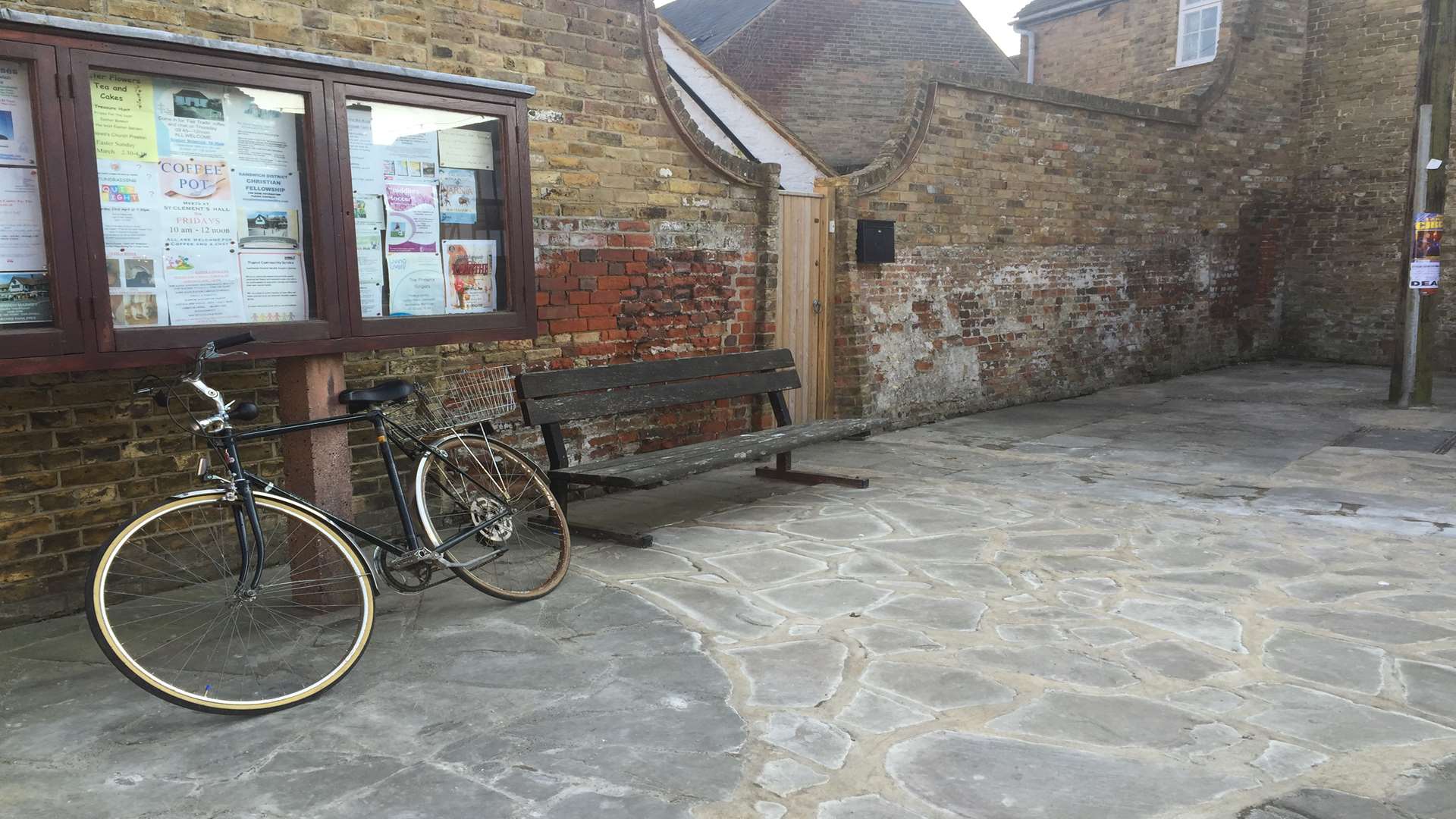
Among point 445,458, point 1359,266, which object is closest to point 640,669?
point 445,458

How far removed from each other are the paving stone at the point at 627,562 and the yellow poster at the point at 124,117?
240 centimetres

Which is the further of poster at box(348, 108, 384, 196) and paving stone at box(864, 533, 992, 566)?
paving stone at box(864, 533, 992, 566)

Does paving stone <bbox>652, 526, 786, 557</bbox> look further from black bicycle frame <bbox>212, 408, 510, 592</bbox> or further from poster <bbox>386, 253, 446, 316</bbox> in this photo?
poster <bbox>386, 253, 446, 316</bbox>

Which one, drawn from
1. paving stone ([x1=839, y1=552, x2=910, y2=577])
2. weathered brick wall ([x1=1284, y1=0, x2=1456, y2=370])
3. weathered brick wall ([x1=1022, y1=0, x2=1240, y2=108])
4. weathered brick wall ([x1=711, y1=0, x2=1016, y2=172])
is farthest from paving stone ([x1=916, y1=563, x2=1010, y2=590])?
weathered brick wall ([x1=711, y1=0, x2=1016, y2=172])

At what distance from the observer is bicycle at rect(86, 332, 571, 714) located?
→ 3.20 meters

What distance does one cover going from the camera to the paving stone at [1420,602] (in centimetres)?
395

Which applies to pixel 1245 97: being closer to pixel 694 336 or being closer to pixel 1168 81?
pixel 1168 81

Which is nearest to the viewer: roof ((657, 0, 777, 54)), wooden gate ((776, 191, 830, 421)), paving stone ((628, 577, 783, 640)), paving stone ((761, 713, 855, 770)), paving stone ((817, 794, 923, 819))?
paving stone ((817, 794, 923, 819))

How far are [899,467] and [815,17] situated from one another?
19534 mm

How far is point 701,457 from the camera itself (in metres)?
5.24

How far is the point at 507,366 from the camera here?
5.53 meters

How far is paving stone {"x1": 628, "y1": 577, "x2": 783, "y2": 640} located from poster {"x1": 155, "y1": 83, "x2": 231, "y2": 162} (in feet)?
7.59

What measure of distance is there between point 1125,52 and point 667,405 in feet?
40.6

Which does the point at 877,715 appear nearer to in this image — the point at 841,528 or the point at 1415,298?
the point at 841,528
